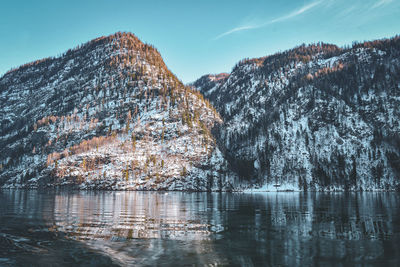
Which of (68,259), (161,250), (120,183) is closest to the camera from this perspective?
(68,259)

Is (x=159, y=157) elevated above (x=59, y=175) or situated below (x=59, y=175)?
above

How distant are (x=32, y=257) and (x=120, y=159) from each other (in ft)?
594

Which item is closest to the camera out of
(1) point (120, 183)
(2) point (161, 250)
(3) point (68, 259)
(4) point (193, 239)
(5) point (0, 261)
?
(5) point (0, 261)

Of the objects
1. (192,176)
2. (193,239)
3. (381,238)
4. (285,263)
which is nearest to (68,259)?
(193,239)

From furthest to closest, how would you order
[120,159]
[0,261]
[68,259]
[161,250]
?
[120,159], [161,250], [68,259], [0,261]

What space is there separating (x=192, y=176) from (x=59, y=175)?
89757mm

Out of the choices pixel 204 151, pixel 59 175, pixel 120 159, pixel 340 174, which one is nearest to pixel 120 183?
pixel 120 159

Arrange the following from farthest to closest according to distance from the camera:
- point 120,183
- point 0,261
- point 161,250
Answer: point 120,183 < point 161,250 < point 0,261

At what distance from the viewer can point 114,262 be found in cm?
1473

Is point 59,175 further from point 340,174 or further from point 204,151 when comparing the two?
point 340,174

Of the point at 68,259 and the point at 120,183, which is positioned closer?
the point at 68,259

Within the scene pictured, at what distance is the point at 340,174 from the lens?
19438cm

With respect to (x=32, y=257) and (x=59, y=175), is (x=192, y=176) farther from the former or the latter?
(x=32, y=257)

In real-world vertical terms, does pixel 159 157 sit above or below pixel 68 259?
above
